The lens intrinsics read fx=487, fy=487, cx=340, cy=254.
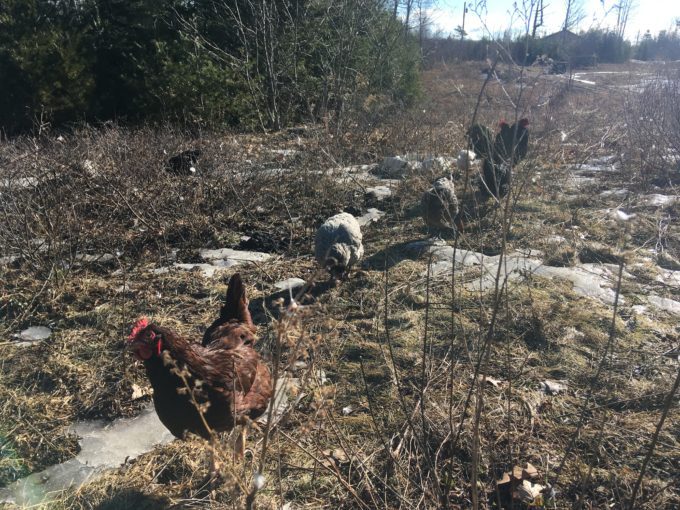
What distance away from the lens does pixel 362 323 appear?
405 centimetres

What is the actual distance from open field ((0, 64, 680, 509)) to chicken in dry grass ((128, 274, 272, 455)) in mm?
209

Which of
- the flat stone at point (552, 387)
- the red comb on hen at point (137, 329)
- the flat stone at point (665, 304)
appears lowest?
the flat stone at point (552, 387)

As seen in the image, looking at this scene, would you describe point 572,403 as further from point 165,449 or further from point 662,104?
point 662,104

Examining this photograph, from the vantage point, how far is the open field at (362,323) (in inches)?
93.5

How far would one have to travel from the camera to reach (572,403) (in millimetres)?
3035

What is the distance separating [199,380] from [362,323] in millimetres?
2032

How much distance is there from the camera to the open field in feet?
7.79

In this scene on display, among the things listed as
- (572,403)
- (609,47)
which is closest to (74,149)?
(572,403)

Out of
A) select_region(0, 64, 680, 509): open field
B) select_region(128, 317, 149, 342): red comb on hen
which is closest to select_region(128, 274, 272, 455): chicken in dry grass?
select_region(128, 317, 149, 342): red comb on hen

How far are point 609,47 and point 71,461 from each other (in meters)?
46.7

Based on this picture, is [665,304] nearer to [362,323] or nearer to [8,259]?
[362,323]

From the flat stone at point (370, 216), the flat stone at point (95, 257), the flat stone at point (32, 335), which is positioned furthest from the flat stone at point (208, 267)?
the flat stone at point (370, 216)

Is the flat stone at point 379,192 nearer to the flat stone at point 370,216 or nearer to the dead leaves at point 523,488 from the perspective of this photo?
the flat stone at point 370,216

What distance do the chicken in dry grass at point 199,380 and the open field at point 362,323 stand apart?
0.21m
